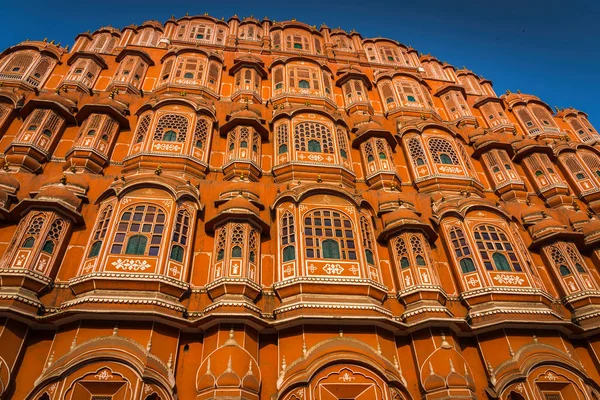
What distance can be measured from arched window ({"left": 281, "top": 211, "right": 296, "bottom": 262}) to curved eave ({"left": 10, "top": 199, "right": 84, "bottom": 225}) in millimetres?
6513

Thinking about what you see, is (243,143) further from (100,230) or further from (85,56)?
(85,56)

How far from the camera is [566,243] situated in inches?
613

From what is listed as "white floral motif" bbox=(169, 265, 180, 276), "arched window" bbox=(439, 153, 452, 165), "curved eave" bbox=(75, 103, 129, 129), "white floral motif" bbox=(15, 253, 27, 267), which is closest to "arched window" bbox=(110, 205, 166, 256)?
"white floral motif" bbox=(169, 265, 180, 276)

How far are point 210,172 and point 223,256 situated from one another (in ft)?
17.4

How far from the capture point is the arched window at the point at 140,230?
1291cm

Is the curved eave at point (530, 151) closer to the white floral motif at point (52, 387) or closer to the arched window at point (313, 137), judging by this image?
the arched window at point (313, 137)

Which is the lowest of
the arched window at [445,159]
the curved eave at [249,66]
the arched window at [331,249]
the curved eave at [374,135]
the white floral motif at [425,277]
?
the white floral motif at [425,277]

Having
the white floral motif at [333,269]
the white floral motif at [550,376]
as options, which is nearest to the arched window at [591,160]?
the white floral motif at [550,376]

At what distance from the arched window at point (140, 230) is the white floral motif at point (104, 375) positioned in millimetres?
3423

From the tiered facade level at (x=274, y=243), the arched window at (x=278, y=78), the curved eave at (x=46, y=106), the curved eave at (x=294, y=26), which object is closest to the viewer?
the tiered facade level at (x=274, y=243)

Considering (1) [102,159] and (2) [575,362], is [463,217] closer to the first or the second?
(2) [575,362]

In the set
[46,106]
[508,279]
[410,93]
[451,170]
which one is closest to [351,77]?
[410,93]

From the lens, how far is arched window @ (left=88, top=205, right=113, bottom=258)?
512 inches

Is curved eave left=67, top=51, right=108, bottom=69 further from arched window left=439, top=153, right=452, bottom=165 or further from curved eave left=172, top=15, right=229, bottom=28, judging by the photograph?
arched window left=439, top=153, right=452, bottom=165
